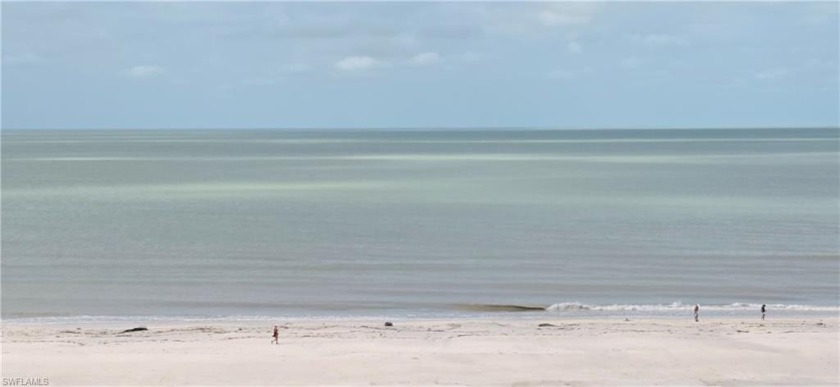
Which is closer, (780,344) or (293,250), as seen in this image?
(780,344)

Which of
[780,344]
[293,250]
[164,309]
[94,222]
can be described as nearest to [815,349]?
[780,344]

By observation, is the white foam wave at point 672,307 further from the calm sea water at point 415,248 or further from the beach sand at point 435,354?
the beach sand at point 435,354

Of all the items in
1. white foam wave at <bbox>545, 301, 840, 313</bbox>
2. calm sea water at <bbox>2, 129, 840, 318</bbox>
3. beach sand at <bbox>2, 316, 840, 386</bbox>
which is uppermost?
calm sea water at <bbox>2, 129, 840, 318</bbox>

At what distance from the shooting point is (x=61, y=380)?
20484 millimetres

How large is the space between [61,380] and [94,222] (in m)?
37.6

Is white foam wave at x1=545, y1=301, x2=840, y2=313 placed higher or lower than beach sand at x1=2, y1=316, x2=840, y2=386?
higher

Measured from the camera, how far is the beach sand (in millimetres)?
20766

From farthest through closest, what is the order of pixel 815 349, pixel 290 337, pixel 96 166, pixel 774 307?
pixel 96 166 → pixel 774 307 → pixel 290 337 → pixel 815 349

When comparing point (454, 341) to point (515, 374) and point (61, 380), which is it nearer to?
point (515, 374)

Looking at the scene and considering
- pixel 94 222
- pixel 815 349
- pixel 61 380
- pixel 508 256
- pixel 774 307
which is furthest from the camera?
pixel 94 222

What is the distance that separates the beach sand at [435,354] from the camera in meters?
20.8

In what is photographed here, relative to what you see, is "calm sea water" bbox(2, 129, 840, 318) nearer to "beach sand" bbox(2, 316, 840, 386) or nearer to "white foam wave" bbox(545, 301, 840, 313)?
"white foam wave" bbox(545, 301, 840, 313)

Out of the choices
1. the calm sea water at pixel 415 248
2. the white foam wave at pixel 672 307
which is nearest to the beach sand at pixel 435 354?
the white foam wave at pixel 672 307

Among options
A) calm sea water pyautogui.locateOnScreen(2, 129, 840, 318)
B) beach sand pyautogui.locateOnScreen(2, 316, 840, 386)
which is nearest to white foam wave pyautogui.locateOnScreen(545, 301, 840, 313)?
calm sea water pyautogui.locateOnScreen(2, 129, 840, 318)
